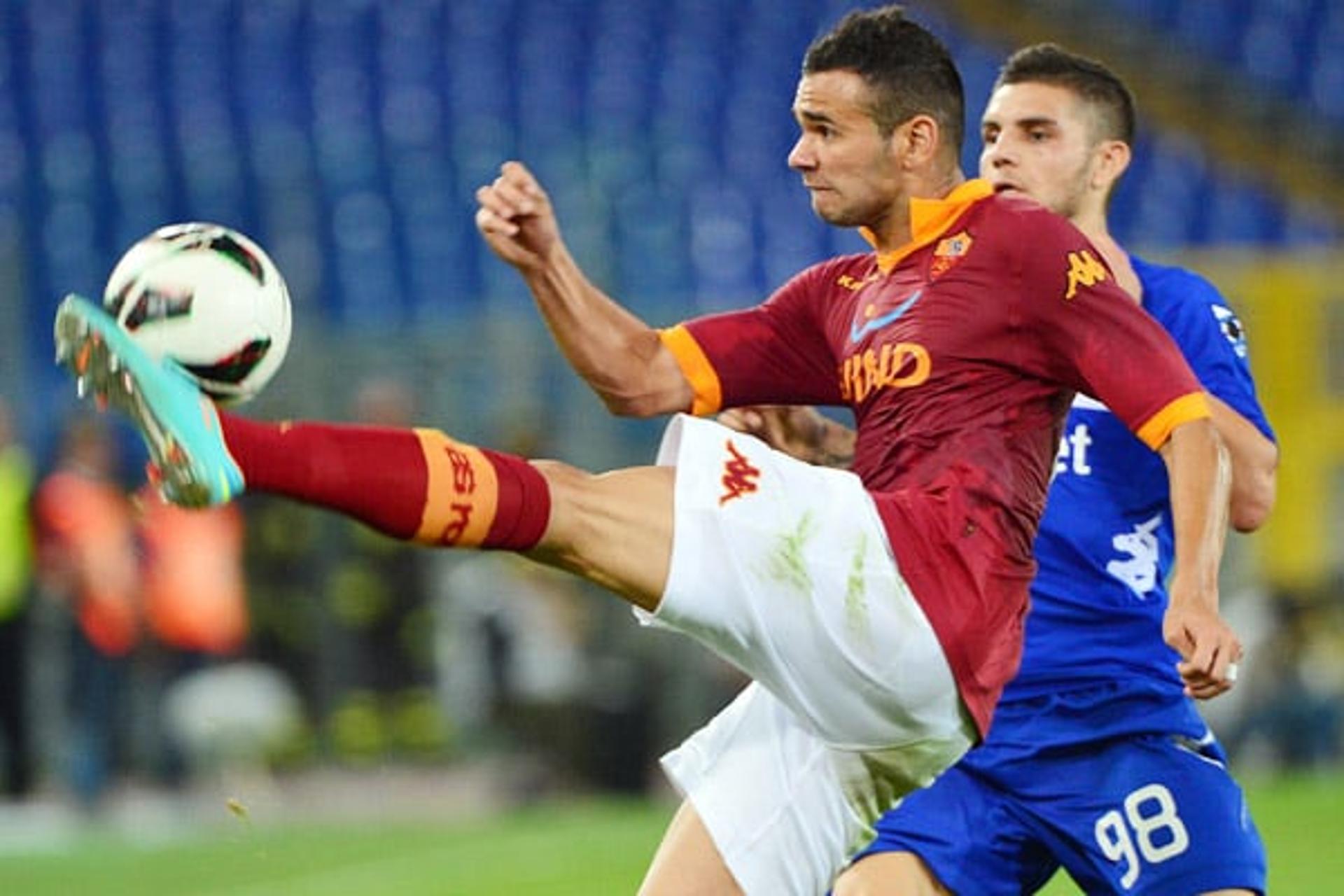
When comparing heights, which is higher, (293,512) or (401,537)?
(401,537)

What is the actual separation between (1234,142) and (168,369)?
13403mm

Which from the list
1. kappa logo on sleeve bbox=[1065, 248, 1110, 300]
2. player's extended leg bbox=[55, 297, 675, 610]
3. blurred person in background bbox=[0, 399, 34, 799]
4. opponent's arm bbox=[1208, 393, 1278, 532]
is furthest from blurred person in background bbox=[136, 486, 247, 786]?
player's extended leg bbox=[55, 297, 675, 610]

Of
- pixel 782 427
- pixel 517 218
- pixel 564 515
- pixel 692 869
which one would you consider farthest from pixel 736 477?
pixel 782 427

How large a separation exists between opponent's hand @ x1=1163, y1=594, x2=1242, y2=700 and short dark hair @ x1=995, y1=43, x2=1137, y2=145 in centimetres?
169

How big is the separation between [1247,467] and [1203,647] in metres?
0.82

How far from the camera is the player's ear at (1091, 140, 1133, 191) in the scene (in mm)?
6199

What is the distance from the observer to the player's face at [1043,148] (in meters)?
6.13

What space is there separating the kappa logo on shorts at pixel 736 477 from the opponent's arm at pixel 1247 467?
1.08m

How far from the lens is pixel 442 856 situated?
11195 millimetres

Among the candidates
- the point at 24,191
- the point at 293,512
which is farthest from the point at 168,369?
the point at 24,191

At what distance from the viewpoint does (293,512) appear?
43.4 feet

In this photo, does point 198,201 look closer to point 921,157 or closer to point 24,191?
point 24,191

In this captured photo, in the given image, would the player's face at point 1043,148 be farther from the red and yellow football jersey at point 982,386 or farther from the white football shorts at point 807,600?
the white football shorts at point 807,600

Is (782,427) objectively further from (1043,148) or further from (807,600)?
(807,600)
